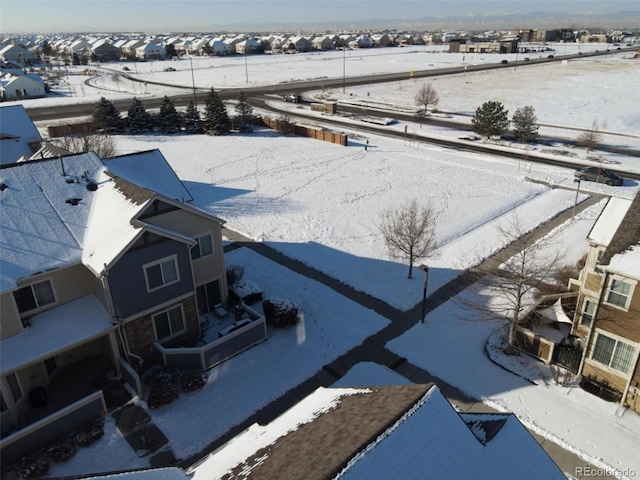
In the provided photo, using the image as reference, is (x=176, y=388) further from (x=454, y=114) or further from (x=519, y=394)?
(x=454, y=114)

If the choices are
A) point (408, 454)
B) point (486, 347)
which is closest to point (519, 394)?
point (486, 347)

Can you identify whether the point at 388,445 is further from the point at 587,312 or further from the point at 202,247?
the point at 202,247

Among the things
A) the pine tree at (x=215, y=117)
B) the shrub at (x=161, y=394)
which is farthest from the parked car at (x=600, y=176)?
the pine tree at (x=215, y=117)

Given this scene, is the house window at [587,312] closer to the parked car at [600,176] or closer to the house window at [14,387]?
the house window at [14,387]

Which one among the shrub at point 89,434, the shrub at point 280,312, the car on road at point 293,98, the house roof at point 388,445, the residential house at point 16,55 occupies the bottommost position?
the shrub at point 89,434

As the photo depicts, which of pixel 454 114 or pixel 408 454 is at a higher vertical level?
pixel 408 454
